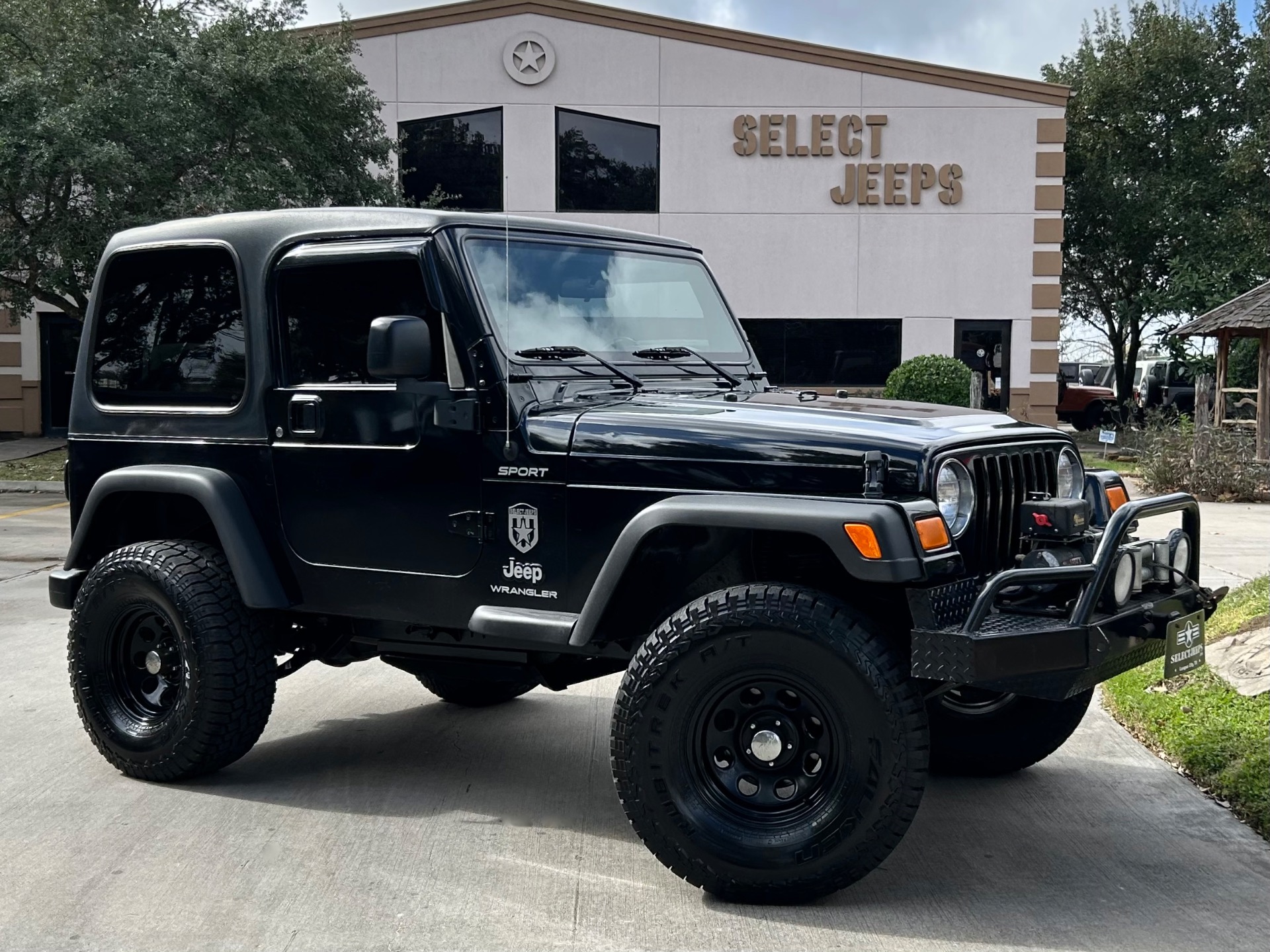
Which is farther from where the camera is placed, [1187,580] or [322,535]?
[322,535]

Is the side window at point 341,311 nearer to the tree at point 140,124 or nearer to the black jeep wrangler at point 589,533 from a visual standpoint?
the black jeep wrangler at point 589,533

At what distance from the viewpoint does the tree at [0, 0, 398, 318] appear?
1745 cm

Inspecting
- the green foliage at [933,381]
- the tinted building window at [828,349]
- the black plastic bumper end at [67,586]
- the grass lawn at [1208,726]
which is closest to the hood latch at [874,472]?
the grass lawn at [1208,726]

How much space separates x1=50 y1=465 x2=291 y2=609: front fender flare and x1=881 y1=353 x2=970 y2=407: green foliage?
1377 cm

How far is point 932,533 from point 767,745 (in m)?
0.80

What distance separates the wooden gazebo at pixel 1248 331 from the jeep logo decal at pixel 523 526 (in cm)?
1634

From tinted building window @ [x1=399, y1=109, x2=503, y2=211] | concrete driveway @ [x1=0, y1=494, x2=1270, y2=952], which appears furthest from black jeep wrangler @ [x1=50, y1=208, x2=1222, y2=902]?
tinted building window @ [x1=399, y1=109, x2=503, y2=211]

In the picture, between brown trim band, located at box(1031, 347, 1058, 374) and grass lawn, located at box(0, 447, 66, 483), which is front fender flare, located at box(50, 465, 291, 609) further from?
brown trim band, located at box(1031, 347, 1058, 374)

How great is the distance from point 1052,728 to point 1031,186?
2046 centimetres

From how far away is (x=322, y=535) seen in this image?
502 cm

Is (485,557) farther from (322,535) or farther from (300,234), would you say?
(300,234)

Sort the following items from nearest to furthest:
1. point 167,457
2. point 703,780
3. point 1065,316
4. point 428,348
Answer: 1. point 703,780
2. point 428,348
3. point 167,457
4. point 1065,316

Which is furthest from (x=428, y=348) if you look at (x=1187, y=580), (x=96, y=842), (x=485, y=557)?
(x=1187, y=580)

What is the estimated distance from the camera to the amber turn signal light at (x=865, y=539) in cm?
381
